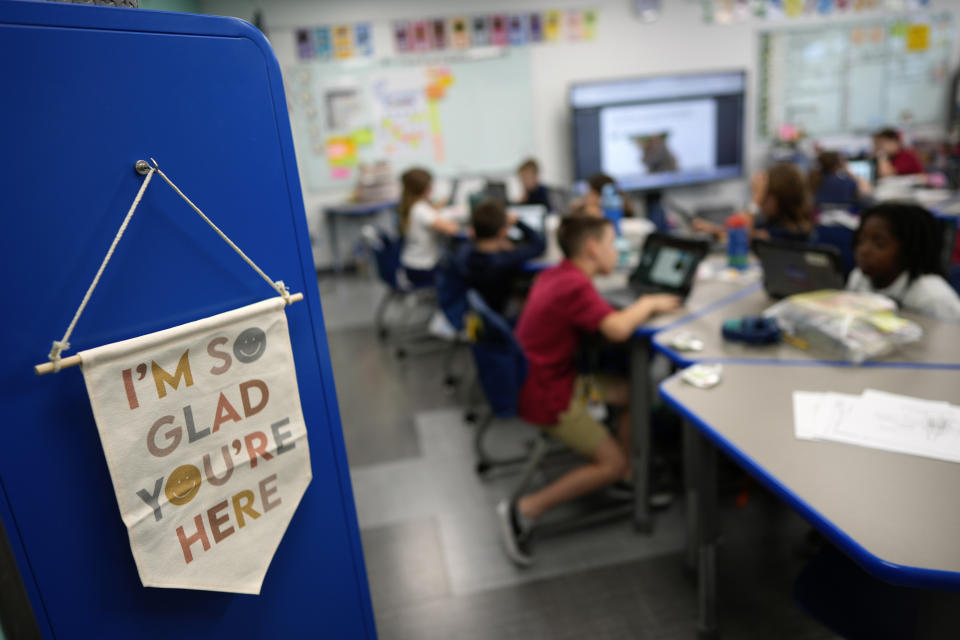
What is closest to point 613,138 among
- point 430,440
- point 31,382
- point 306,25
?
point 306,25

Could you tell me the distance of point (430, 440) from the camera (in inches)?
117

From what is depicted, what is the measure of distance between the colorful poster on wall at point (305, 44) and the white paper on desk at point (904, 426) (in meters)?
5.92

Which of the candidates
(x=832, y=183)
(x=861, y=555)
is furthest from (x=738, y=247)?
(x=832, y=183)

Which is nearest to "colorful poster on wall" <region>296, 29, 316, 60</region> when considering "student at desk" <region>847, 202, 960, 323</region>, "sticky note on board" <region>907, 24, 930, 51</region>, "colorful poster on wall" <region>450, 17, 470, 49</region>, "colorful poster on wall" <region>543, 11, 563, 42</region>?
"colorful poster on wall" <region>450, 17, 470, 49</region>

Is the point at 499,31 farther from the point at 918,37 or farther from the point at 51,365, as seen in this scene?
the point at 51,365

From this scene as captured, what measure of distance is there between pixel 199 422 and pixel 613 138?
6.15 m

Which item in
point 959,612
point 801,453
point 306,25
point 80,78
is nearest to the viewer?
point 80,78

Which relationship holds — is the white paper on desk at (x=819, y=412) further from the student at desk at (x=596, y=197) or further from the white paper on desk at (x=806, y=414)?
the student at desk at (x=596, y=197)

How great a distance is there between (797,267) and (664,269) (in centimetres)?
47

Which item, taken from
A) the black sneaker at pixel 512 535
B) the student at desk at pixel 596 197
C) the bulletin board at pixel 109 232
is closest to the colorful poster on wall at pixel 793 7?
the student at desk at pixel 596 197

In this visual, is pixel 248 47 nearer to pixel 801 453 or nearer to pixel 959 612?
pixel 801 453

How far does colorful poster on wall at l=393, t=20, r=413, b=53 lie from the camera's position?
600cm

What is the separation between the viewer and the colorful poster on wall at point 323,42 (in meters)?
5.91

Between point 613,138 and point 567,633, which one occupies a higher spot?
point 613,138
